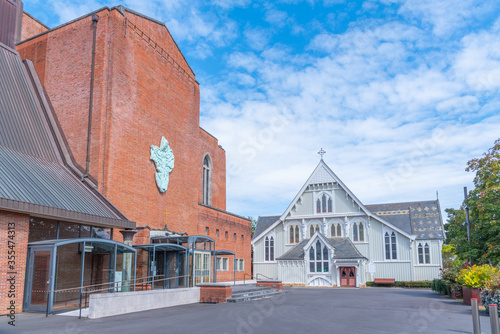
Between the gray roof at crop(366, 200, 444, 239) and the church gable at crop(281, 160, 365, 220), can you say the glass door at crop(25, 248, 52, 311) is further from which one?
the gray roof at crop(366, 200, 444, 239)

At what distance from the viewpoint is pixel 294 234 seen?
144ft

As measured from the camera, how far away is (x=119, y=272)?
1838 cm

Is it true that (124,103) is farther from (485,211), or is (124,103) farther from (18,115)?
(485,211)

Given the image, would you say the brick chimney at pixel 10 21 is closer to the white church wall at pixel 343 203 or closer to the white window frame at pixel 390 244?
the white church wall at pixel 343 203

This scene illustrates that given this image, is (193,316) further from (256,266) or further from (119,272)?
(256,266)

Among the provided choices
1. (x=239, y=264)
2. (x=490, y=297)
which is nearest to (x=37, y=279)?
(x=490, y=297)

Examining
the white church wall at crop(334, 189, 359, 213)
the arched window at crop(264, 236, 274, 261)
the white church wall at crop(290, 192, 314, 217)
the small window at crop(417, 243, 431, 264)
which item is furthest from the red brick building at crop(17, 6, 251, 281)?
the small window at crop(417, 243, 431, 264)

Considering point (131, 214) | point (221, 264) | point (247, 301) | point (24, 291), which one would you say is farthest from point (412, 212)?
point (24, 291)

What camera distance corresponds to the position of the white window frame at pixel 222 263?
34594mm

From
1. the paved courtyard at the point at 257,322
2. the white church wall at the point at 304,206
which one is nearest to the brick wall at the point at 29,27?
the paved courtyard at the point at 257,322

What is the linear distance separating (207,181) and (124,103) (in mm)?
18270

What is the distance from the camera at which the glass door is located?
1468cm

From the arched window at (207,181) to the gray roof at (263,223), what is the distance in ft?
30.4

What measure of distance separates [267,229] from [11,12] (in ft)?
96.9
